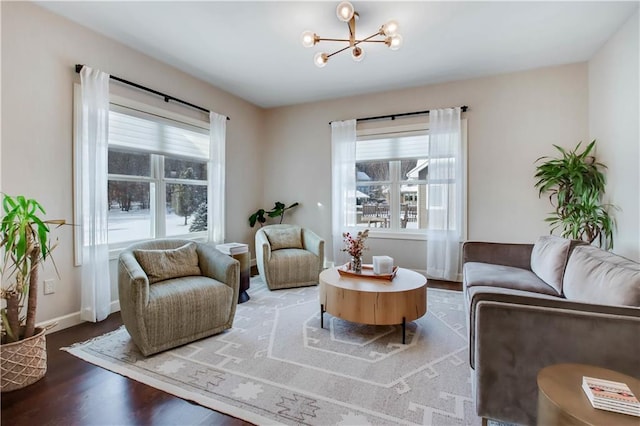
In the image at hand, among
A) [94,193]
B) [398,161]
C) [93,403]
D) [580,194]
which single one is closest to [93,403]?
[93,403]

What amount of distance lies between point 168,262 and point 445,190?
3.46m

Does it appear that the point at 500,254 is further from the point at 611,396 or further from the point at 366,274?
the point at 611,396

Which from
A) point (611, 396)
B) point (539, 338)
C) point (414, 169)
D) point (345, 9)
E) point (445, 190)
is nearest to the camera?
point (611, 396)

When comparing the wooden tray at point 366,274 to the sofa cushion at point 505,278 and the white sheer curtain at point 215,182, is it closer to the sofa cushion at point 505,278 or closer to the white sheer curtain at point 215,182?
the sofa cushion at point 505,278

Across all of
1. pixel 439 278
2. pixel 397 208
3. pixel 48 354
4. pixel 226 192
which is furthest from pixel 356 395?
pixel 226 192

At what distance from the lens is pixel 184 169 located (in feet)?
13.1

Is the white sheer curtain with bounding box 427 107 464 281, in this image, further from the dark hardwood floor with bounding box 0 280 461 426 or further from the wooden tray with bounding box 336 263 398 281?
the dark hardwood floor with bounding box 0 280 461 426

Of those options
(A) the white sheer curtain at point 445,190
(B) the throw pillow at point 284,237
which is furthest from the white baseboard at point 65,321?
(A) the white sheer curtain at point 445,190

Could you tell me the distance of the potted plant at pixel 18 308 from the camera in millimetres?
1845

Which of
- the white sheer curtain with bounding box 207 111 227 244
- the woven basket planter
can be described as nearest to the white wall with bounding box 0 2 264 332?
the woven basket planter

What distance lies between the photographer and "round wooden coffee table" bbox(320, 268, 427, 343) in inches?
95.7

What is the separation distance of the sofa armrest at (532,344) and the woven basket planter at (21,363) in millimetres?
2589

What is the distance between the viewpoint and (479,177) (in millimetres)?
4137

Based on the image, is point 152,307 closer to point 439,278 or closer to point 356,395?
point 356,395
